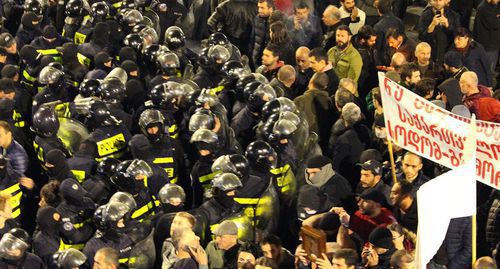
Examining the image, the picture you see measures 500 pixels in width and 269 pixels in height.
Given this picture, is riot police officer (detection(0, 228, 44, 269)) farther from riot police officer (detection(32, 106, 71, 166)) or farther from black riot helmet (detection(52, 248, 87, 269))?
riot police officer (detection(32, 106, 71, 166))

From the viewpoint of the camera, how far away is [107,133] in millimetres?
14727

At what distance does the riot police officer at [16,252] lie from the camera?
12.1m

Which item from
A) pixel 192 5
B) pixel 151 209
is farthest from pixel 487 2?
pixel 151 209

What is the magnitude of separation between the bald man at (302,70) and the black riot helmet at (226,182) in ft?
14.1

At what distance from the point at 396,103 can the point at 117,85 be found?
379cm

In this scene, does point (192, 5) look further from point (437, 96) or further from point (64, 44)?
point (437, 96)

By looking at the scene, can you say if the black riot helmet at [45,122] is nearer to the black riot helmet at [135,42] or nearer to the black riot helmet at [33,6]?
the black riot helmet at [135,42]

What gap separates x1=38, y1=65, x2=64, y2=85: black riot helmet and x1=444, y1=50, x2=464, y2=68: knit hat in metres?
4.57

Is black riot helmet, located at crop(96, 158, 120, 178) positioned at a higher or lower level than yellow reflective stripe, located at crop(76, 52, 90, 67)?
higher

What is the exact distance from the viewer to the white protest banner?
12.1m

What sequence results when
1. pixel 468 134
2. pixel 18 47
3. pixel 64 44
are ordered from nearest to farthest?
1. pixel 468 134
2. pixel 64 44
3. pixel 18 47

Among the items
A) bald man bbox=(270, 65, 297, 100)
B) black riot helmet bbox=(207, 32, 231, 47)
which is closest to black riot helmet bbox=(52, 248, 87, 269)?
bald man bbox=(270, 65, 297, 100)

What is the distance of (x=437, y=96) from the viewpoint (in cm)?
1612

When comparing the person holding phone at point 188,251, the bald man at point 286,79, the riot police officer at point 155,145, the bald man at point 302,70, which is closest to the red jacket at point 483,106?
the bald man at point 286,79
